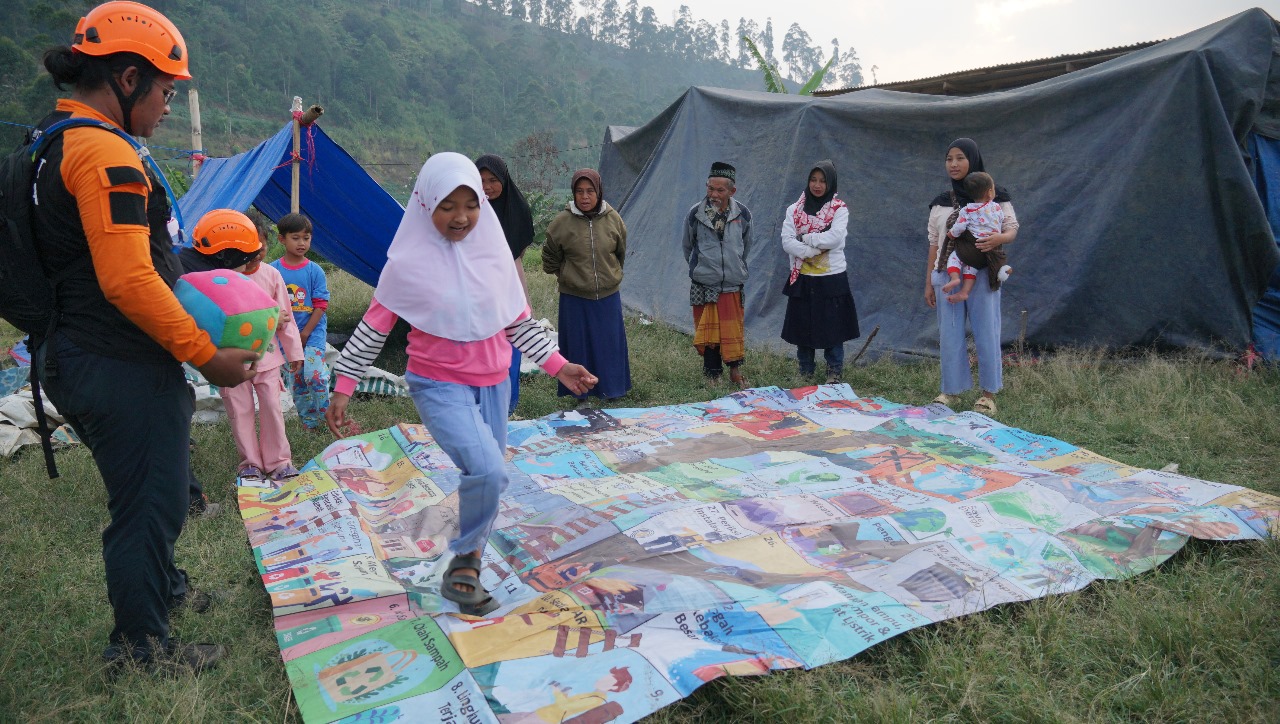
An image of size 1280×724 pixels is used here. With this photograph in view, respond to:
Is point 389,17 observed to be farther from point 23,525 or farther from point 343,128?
point 23,525

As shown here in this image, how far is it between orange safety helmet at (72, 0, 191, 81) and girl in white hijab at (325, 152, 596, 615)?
81 cm

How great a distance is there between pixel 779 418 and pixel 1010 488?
169 cm

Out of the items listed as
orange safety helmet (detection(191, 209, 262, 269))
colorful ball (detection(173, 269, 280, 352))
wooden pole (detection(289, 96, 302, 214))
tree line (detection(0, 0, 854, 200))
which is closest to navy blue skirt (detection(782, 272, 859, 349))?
wooden pole (detection(289, 96, 302, 214))

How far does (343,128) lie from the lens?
4062 cm

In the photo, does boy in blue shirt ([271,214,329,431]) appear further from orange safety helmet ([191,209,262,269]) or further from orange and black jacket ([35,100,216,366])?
orange and black jacket ([35,100,216,366])

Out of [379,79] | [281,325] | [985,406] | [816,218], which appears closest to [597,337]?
[816,218]

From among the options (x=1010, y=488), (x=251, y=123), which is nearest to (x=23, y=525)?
(x=1010, y=488)

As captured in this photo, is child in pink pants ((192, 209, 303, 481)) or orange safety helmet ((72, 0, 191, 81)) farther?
child in pink pants ((192, 209, 303, 481))

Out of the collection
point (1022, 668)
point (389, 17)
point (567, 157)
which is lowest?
point (1022, 668)

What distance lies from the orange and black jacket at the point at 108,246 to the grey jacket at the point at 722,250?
4246 millimetres

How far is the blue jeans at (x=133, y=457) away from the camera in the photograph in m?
2.25

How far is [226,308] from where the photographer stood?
2352 mm

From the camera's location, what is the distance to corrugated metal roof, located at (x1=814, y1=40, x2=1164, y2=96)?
720 centimetres

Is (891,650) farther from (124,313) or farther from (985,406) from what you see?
(985,406)
